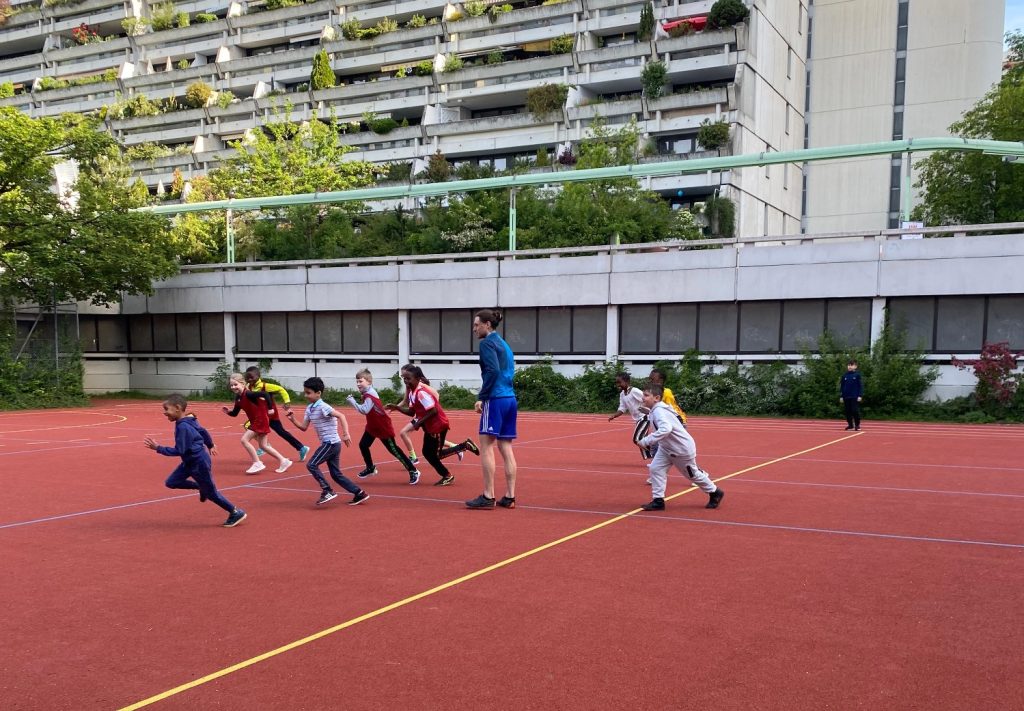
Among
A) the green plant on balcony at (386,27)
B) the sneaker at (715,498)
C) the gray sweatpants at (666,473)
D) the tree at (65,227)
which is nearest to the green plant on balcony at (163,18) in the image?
the green plant on balcony at (386,27)

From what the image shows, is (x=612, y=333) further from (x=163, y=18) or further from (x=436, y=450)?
(x=163, y=18)

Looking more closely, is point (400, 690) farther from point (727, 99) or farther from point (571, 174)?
point (727, 99)

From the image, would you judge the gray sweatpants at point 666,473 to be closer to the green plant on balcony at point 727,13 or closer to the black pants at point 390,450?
the black pants at point 390,450

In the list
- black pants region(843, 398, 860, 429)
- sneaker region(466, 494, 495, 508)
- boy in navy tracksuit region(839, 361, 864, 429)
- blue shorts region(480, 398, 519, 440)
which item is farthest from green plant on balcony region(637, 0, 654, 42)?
sneaker region(466, 494, 495, 508)

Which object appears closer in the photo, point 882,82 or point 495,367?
point 495,367

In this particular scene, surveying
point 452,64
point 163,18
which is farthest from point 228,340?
point 163,18

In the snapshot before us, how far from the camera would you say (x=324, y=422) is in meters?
9.92

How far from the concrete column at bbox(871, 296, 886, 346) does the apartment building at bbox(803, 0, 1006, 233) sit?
33673mm

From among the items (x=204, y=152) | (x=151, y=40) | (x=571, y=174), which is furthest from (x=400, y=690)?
(x=151, y=40)

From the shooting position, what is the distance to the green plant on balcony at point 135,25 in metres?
72.0

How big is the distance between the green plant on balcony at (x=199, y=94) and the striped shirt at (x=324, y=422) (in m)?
65.3

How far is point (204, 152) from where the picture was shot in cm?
6750

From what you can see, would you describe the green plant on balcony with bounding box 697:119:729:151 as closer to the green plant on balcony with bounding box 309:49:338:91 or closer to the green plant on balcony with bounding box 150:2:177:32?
the green plant on balcony with bounding box 309:49:338:91

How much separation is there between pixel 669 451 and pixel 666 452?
0.06 metres
